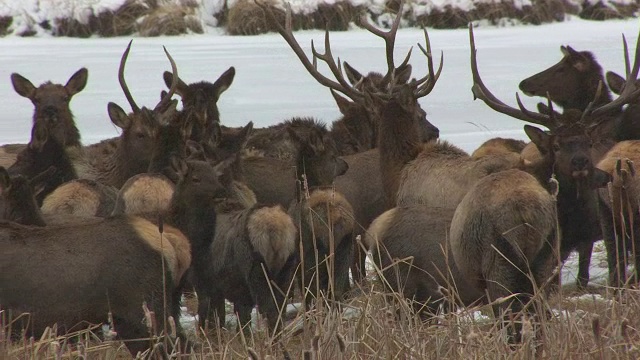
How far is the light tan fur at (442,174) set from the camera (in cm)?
788

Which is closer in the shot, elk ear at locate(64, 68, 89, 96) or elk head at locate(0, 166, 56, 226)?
elk head at locate(0, 166, 56, 226)

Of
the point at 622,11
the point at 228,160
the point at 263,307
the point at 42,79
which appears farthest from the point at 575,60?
the point at 622,11

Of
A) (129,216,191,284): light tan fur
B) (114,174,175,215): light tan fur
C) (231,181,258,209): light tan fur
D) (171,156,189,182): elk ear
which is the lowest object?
(231,181,258,209): light tan fur

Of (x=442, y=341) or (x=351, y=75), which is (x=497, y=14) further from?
(x=442, y=341)

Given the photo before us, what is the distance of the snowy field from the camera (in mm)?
14711

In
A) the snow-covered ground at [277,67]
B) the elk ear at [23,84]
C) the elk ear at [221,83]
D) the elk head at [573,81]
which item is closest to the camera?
the elk ear at [23,84]

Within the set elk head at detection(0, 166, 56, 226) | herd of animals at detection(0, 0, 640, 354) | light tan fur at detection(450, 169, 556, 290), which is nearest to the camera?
herd of animals at detection(0, 0, 640, 354)

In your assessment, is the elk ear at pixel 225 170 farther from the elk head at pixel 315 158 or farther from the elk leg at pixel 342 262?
the elk leg at pixel 342 262

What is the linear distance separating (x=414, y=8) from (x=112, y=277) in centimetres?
1851

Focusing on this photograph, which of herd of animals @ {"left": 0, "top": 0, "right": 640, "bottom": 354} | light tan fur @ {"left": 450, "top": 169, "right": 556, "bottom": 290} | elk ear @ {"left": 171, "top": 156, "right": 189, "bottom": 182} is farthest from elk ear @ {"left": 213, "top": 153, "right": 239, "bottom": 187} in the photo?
light tan fur @ {"left": 450, "top": 169, "right": 556, "bottom": 290}

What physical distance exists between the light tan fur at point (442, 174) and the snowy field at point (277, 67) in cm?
383

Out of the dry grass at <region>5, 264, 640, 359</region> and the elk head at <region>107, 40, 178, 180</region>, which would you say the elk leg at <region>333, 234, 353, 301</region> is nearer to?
the elk head at <region>107, 40, 178, 180</region>

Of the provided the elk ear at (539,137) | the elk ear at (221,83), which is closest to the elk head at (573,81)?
the elk ear at (221,83)

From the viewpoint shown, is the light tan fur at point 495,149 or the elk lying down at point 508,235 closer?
the elk lying down at point 508,235
